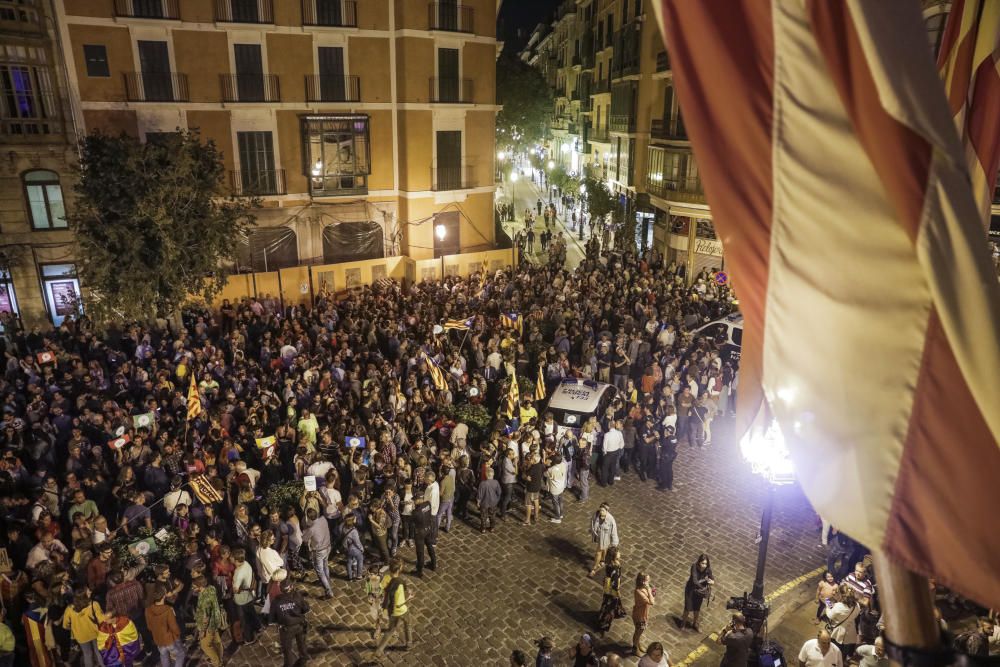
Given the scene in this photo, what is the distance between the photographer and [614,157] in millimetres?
46562

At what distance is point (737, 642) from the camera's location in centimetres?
899

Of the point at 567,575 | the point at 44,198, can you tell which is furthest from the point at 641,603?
the point at 44,198

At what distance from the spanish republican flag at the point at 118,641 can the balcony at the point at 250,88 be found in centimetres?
2458

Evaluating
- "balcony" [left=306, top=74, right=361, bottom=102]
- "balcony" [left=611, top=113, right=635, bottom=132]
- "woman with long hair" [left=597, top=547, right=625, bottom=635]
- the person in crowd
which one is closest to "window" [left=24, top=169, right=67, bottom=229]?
"balcony" [left=306, top=74, right=361, bottom=102]

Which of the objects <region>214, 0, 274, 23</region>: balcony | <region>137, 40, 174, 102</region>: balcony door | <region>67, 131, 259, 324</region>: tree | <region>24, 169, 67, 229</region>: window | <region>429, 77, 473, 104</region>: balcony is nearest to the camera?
<region>67, 131, 259, 324</region>: tree

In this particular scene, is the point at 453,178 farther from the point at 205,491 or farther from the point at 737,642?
the point at 737,642

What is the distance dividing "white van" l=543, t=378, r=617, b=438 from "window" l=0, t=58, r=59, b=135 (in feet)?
74.2

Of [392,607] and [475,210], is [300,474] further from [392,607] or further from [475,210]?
[475,210]

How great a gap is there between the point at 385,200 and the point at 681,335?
1757 centimetres

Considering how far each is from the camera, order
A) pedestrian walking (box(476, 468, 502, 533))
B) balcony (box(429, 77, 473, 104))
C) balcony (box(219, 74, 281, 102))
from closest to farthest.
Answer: pedestrian walking (box(476, 468, 502, 533)), balcony (box(219, 74, 281, 102)), balcony (box(429, 77, 473, 104))

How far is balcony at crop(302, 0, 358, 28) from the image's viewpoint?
2872 centimetres

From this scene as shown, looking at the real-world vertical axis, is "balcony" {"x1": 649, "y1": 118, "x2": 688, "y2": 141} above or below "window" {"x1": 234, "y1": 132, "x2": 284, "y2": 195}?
above

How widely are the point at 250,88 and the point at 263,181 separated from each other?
12.9 ft

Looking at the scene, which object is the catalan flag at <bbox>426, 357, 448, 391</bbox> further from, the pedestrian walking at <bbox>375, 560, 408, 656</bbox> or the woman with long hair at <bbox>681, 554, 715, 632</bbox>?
the woman with long hair at <bbox>681, 554, 715, 632</bbox>
